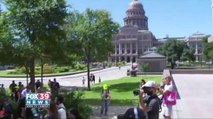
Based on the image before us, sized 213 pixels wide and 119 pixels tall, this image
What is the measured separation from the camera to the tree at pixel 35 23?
65.8ft

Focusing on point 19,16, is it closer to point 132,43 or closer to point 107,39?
point 107,39

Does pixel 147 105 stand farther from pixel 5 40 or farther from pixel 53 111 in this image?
pixel 5 40

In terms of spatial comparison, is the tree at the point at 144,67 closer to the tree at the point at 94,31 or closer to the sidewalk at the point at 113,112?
the tree at the point at 94,31

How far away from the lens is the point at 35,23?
20.1 m

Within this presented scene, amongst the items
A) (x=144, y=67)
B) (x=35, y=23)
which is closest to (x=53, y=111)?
(x=35, y=23)

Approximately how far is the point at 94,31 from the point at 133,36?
406 feet

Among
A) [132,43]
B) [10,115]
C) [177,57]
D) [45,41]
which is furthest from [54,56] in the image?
[132,43]

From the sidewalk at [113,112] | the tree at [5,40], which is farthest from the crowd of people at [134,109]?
the tree at [5,40]

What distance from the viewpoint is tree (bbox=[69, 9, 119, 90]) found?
3431 cm

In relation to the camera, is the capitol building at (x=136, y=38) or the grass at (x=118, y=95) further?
the capitol building at (x=136, y=38)

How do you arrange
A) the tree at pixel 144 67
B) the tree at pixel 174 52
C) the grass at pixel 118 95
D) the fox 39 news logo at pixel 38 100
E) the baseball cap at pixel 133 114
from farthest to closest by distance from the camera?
the tree at pixel 174 52 < the tree at pixel 144 67 < the grass at pixel 118 95 < the fox 39 news logo at pixel 38 100 < the baseball cap at pixel 133 114

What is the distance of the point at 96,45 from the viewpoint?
34.8 meters

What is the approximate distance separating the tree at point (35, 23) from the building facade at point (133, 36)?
13284 centimetres

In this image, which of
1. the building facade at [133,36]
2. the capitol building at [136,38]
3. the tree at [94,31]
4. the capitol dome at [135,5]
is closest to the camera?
the tree at [94,31]
